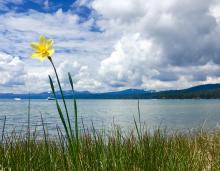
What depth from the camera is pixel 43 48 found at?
300 cm

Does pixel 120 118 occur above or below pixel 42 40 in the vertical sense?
below

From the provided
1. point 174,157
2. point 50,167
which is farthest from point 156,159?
point 50,167

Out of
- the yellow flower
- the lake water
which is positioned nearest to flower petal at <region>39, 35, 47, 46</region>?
the yellow flower

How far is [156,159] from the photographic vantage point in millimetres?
4777

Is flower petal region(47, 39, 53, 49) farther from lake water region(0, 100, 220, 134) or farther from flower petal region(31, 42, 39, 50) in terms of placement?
lake water region(0, 100, 220, 134)

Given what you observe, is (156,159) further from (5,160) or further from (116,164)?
(5,160)

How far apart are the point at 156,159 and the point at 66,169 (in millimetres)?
1434

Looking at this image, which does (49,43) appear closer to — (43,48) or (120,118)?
(43,48)

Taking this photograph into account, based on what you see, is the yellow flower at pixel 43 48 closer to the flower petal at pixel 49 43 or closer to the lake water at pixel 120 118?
the flower petal at pixel 49 43

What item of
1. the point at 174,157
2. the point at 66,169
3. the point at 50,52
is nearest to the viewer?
the point at 50,52

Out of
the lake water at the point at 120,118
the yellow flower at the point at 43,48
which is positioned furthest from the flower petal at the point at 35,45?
the lake water at the point at 120,118

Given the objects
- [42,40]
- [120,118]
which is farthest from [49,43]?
[120,118]

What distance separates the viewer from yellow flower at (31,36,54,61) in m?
2.95

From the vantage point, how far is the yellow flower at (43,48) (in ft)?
9.67
